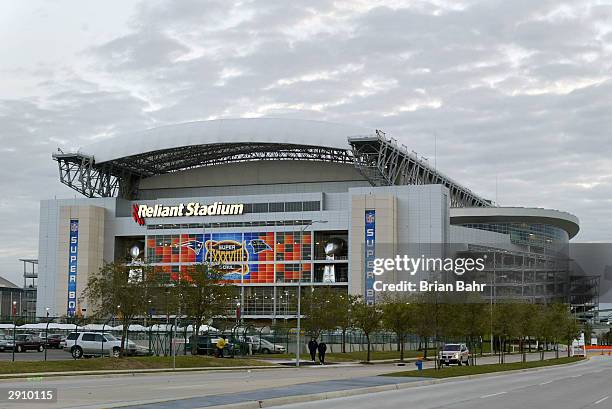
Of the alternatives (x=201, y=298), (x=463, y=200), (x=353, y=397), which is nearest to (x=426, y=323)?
(x=201, y=298)

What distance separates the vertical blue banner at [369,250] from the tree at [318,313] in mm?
45577

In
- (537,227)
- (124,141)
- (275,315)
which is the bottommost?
(275,315)

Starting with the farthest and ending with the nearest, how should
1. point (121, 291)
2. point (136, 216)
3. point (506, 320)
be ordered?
point (136, 216), point (506, 320), point (121, 291)

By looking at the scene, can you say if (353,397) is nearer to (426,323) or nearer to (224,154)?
(426,323)

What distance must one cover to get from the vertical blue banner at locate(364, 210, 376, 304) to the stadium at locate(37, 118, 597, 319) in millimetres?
151

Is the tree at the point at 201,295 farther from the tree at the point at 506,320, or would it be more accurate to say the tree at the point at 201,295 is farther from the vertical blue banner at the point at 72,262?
the vertical blue banner at the point at 72,262

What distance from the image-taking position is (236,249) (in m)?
134

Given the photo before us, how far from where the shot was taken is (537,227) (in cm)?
16662

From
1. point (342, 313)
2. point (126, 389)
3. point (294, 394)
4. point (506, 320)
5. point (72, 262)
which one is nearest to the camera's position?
point (294, 394)

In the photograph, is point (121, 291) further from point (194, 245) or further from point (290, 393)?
point (194, 245)

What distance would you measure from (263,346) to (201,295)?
12925 mm

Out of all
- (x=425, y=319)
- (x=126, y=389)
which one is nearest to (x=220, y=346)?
(x=425, y=319)

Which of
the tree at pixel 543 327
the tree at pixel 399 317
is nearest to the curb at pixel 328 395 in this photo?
the tree at pixel 399 317

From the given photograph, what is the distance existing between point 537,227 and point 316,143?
199ft
